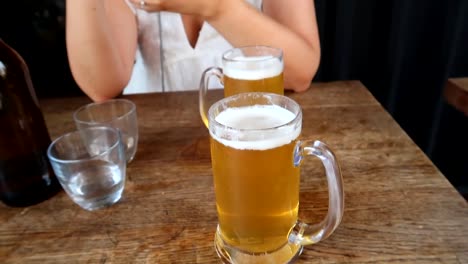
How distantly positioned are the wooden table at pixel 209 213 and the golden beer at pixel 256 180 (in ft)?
0.16

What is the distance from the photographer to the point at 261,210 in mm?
417

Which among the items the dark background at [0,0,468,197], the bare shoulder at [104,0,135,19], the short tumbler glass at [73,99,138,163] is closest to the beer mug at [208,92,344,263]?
the short tumbler glass at [73,99,138,163]

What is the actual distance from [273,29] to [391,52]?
73 cm

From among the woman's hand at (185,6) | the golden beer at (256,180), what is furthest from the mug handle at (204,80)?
the golden beer at (256,180)

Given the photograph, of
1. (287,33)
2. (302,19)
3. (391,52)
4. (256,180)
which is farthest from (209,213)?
(391,52)

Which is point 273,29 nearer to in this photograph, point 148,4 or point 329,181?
point 148,4

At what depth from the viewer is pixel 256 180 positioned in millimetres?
405

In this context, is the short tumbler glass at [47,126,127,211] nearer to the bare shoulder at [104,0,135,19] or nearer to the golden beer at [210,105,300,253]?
the golden beer at [210,105,300,253]

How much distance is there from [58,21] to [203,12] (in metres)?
0.99

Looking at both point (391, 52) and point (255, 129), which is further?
point (391, 52)

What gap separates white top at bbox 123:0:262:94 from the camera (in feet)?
3.63

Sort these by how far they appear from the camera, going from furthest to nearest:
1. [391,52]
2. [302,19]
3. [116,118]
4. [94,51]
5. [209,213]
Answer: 1. [391,52]
2. [302,19]
3. [94,51]
4. [116,118]
5. [209,213]

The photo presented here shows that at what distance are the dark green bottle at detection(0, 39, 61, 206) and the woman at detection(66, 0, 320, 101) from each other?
0.84 ft

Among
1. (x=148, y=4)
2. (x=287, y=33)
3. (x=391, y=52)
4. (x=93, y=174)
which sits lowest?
(x=391, y=52)
